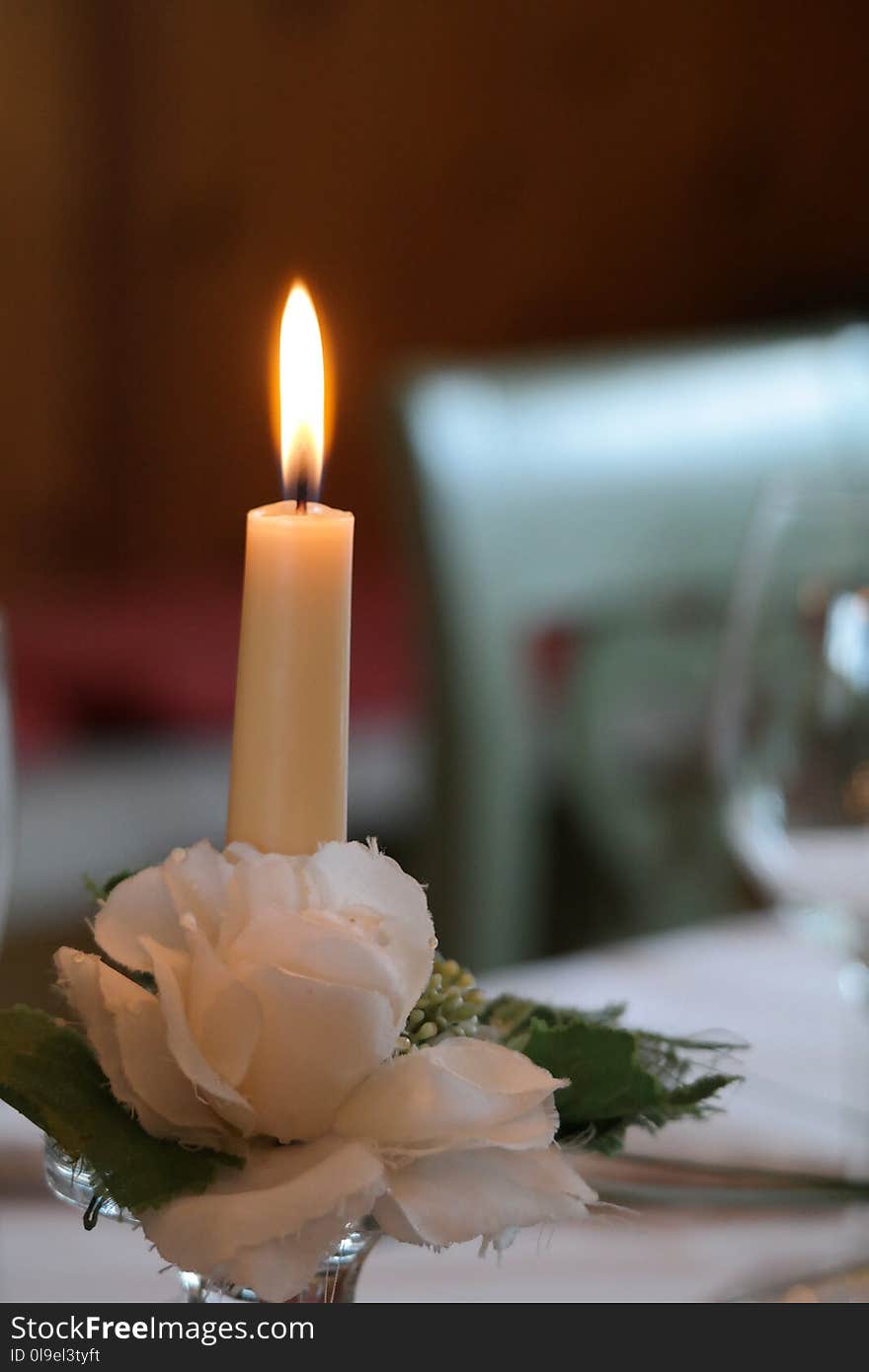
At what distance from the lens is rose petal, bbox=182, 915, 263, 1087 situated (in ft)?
0.70

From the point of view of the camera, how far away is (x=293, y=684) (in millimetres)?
248

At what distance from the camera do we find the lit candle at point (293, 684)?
245 mm

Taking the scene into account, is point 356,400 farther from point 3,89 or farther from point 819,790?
point 819,790

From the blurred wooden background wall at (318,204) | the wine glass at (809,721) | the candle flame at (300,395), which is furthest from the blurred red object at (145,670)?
the candle flame at (300,395)

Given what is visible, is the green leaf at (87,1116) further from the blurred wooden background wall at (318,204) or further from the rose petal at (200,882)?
the blurred wooden background wall at (318,204)

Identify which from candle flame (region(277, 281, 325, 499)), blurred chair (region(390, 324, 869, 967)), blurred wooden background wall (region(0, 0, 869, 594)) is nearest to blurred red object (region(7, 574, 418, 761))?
blurred chair (region(390, 324, 869, 967))

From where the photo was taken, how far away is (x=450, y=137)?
2.93 m

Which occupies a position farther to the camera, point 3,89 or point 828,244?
point 828,244

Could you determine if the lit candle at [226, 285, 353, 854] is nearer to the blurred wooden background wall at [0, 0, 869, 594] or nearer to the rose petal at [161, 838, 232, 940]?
the rose petal at [161, 838, 232, 940]

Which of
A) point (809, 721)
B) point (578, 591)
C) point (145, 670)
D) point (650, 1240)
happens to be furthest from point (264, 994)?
point (145, 670)

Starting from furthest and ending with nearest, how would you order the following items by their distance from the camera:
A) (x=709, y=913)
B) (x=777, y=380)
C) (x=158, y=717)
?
(x=158, y=717), (x=777, y=380), (x=709, y=913)

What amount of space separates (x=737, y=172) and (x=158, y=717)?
6.56ft

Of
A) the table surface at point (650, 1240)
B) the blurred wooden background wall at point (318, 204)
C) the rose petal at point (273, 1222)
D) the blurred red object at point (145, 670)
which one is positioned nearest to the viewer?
the rose petal at point (273, 1222)

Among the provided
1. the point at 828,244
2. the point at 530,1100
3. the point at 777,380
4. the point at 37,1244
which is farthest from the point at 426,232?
the point at 530,1100
